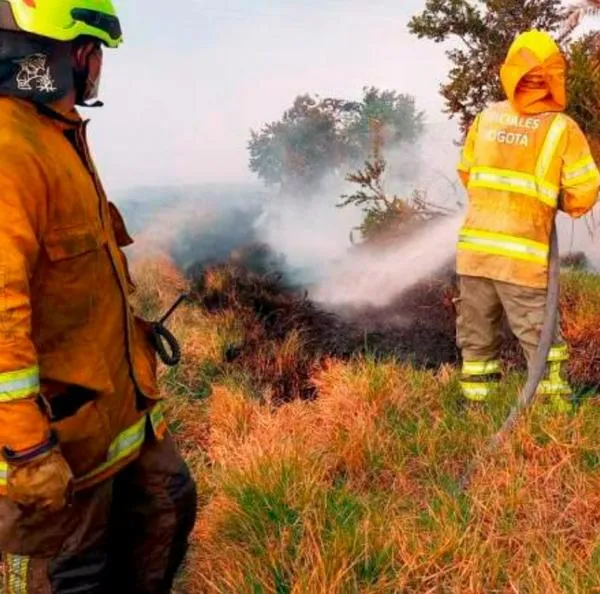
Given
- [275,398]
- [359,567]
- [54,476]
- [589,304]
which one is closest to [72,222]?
[54,476]

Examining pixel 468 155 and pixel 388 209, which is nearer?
pixel 468 155

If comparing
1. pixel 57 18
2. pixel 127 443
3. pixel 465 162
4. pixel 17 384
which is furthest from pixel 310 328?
pixel 17 384

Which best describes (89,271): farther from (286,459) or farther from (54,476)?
(286,459)

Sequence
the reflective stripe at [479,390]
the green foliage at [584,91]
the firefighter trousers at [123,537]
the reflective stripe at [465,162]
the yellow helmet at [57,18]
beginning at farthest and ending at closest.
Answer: the green foliage at [584,91]
the reflective stripe at [465,162]
the reflective stripe at [479,390]
the firefighter trousers at [123,537]
the yellow helmet at [57,18]

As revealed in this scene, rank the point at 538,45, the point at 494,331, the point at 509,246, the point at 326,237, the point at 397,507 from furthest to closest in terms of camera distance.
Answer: the point at 326,237 → the point at 494,331 → the point at 509,246 → the point at 538,45 → the point at 397,507

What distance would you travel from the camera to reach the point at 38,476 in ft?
6.00

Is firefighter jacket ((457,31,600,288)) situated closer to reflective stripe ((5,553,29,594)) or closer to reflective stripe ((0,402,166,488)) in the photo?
reflective stripe ((0,402,166,488))

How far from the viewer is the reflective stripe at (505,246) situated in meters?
4.14

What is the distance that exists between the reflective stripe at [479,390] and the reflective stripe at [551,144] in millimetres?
1179

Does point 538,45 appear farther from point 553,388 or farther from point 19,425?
point 19,425

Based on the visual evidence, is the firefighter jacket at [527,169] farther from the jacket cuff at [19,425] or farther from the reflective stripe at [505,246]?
the jacket cuff at [19,425]

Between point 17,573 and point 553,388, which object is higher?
point 17,573

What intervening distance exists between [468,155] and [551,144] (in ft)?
1.88

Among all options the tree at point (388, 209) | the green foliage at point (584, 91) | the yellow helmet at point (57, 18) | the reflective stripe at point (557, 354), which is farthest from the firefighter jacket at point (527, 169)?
the tree at point (388, 209)
